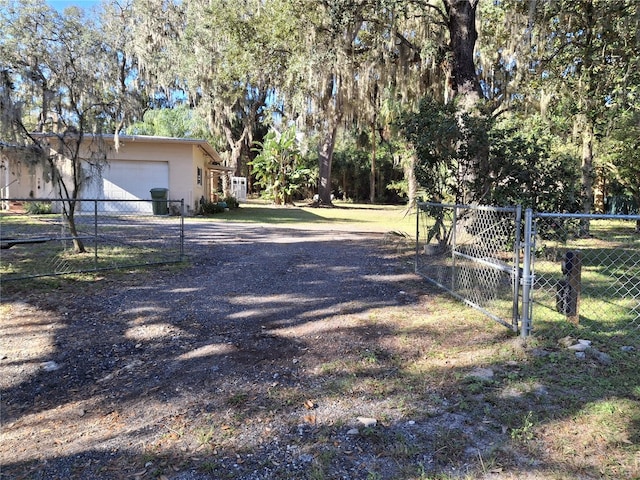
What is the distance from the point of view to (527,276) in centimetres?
433

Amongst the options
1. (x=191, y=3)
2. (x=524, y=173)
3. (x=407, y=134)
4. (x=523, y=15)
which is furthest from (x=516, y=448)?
(x=191, y=3)

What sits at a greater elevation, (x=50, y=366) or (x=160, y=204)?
(x=160, y=204)

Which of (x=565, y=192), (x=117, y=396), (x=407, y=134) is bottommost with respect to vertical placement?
(x=117, y=396)

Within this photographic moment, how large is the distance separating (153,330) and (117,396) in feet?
4.61

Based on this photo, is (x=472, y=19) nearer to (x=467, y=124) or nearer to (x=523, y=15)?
(x=523, y=15)

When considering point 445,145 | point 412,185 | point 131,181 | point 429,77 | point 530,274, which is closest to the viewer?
point 530,274

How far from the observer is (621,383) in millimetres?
3547

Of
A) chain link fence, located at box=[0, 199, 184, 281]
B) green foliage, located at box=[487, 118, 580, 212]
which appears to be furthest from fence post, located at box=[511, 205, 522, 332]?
chain link fence, located at box=[0, 199, 184, 281]

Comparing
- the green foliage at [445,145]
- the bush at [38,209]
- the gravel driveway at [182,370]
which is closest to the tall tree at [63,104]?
the gravel driveway at [182,370]

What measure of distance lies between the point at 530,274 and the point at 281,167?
2529 cm

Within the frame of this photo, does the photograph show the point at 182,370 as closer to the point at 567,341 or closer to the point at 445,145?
the point at 567,341

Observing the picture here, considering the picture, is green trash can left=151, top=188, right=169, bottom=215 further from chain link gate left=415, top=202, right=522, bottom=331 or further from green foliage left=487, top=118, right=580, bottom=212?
green foliage left=487, top=118, right=580, bottom=212

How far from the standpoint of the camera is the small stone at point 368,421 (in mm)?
3021

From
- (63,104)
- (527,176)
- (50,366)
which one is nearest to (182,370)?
(50,366)
